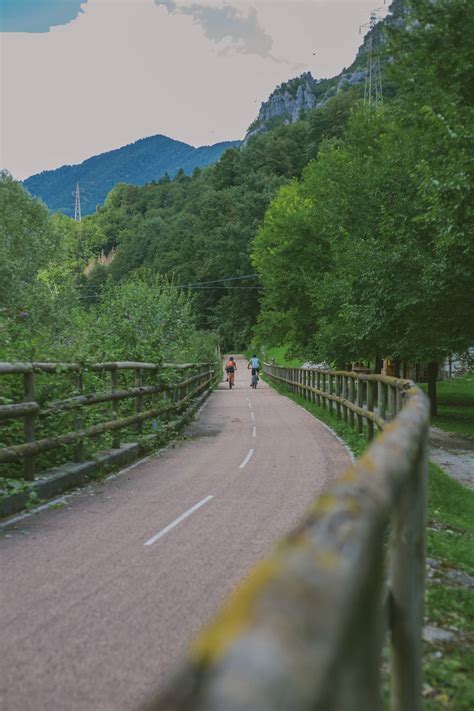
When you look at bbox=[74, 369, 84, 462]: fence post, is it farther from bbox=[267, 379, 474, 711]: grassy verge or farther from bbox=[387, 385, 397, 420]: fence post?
bbox=[267, 379, 474, 711]: grassy verge

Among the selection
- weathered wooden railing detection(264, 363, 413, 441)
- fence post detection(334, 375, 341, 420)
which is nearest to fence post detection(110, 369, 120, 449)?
weathered wooden railing detection(264, 363, 413, 441)

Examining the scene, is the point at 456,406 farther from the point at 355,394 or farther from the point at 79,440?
the point at 79,440

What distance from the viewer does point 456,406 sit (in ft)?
97.7

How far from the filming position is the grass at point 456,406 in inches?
860

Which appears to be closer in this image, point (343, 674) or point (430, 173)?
point (343, 674)

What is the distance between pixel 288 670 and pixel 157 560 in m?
5.39

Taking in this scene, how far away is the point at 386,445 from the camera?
7.60ft

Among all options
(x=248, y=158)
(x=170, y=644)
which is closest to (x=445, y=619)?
(x=170, y=644)

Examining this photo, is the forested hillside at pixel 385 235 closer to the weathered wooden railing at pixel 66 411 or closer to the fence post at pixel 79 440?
the fence post at pixel 79 440

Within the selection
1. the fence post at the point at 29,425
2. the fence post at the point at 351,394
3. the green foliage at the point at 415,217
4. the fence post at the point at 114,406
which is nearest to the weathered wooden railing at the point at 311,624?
the fence post at the point at 29,425

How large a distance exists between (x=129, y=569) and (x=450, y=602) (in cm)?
251

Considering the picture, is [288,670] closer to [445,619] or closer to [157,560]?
[445,619]

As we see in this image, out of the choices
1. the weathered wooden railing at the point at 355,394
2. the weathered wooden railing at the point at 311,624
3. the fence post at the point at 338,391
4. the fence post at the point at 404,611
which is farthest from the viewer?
the fence post at the point at 338,391

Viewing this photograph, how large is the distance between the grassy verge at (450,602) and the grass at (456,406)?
11651mm
